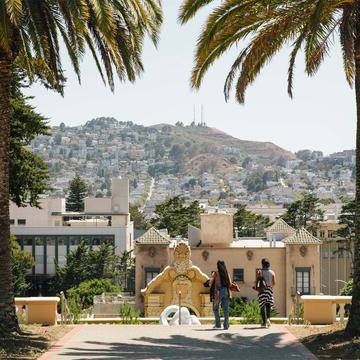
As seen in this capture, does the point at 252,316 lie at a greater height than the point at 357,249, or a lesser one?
lesser

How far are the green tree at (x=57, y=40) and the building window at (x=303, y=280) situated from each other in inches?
1279

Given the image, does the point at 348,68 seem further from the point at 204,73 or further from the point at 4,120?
the point at 4,120

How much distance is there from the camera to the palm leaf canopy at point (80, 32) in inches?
698

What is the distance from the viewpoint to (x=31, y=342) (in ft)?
59.3

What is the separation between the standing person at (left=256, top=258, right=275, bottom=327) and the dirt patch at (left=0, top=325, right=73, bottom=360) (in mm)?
4272

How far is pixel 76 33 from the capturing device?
64.3ft

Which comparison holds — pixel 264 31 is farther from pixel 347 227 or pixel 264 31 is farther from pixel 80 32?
pixel 347 227

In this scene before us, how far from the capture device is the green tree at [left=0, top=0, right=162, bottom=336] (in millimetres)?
17891

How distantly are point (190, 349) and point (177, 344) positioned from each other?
0.88 metres

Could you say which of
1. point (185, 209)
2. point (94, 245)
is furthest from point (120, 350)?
point (185, 209)

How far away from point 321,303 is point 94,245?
72.2m

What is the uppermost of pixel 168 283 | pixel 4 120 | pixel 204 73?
pixel 204 73

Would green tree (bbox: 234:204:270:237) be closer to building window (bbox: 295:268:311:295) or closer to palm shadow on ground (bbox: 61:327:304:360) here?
building window (bbox: 295:268:311:295)

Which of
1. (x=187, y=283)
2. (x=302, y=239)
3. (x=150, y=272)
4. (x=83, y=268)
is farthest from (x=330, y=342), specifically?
(x=83, y=268)
